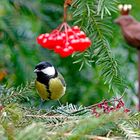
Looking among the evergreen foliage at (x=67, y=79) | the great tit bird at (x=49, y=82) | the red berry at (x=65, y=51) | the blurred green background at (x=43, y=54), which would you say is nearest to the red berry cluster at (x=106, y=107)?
the evergreen foliage at (x=67, y=79)

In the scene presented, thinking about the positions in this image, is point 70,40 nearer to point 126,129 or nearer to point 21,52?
point 126,129

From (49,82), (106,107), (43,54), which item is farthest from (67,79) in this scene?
(106,107)

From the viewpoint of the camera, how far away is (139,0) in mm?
2102

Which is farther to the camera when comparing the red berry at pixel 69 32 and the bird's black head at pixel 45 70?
the bird's black head at pixel 45 70

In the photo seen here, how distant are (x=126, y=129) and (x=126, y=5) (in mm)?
824

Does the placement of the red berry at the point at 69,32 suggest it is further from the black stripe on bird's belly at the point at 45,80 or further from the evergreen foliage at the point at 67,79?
the black stripe on bird's belly at the point at 45,80

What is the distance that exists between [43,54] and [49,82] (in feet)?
1.45

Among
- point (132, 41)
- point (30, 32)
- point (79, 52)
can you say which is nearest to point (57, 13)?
point (30, 32)

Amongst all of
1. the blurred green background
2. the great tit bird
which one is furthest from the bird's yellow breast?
the blurred green background

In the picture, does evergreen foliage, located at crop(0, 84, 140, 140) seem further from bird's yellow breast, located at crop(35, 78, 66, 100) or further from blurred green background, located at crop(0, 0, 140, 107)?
blurred green background, located at crop(0, 0, 140, 107)

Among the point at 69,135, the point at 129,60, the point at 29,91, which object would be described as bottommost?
the point at 129,60

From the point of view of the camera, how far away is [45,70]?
1.78 meters

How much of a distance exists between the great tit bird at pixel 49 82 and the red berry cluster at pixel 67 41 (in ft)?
1.07

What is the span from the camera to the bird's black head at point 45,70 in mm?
1734
